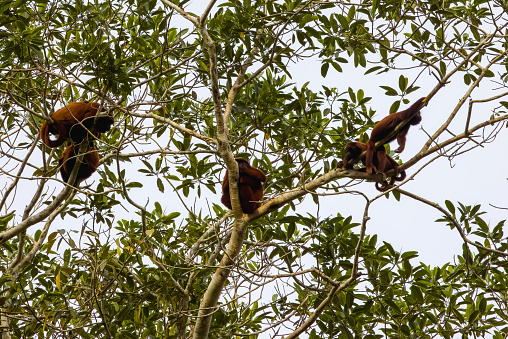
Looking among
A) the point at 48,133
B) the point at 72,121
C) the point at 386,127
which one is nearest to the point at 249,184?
the point at 386,127

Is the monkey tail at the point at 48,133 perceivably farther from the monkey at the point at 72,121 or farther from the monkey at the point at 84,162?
the monkey at the point at 84,162

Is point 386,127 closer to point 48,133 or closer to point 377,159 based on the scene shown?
point 377,159

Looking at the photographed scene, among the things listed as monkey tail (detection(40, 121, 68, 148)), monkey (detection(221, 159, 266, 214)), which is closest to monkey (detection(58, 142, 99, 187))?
monkey tail (detection(40, 121, 68, 148))

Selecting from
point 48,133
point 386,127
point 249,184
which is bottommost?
point 249,184

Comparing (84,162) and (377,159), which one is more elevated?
(377,159)

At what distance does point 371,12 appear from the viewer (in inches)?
241

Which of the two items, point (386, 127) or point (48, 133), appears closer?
point (386, 127)

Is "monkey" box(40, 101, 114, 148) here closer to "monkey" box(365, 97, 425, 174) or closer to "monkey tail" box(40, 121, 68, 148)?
"monkey tail" box(40, 121, 68, 148)

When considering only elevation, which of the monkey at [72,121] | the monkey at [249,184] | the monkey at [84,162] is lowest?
the monkey at [249,184]

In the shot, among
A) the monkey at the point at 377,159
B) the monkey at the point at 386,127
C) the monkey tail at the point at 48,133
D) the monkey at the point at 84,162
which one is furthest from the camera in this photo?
the monkey at the point at 84,162

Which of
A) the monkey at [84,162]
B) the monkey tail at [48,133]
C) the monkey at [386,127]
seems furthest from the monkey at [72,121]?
the monkey at [386,127]

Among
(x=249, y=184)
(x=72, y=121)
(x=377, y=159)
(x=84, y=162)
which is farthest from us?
(x=84, y=162)

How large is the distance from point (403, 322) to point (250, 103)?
315 cm

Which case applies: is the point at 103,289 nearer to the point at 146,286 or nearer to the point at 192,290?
the point at 146,286
